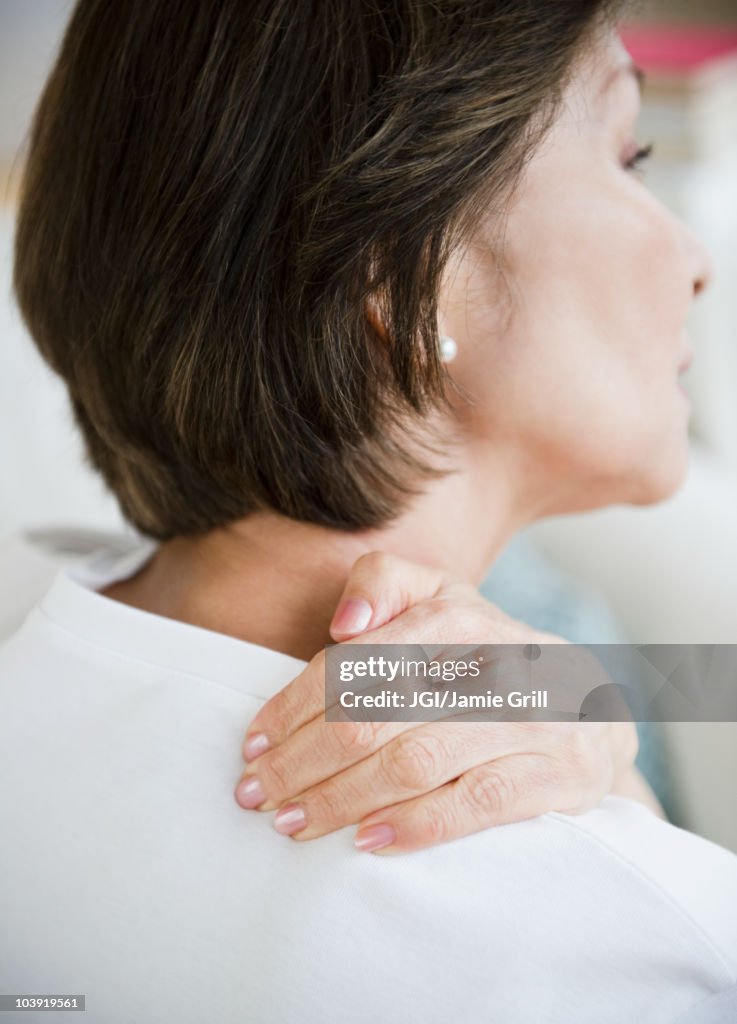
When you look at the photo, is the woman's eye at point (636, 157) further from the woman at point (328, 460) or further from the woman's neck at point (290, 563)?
the woman's neck at point (290, 563)

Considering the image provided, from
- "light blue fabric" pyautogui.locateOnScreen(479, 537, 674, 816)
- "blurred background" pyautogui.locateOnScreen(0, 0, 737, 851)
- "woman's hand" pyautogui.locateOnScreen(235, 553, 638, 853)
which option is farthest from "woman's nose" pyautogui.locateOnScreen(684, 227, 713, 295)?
"light blue fabric" pyautogui.locateOnScreen(479, 537, 674, 816)

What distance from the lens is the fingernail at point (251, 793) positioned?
2.03 feet

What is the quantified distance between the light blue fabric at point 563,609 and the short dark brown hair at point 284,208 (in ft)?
2.22

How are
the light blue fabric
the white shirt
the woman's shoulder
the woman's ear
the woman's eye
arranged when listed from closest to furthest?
the white shirt, the woman's ear, the woman's eye, the woman's shoulder, the light blue fabric

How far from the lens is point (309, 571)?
2.59ft

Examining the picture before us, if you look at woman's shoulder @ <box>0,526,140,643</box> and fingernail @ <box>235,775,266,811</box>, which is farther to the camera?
woman's shoulder @ <box>0,526,140,643</box>

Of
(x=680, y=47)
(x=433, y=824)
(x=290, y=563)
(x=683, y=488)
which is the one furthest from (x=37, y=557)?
(x=680, y=47)

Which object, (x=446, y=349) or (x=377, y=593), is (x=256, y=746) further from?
(x=446, y=349)

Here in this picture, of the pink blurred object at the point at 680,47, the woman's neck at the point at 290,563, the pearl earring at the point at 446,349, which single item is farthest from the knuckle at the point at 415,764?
the pink blurred object at the point at 680,47

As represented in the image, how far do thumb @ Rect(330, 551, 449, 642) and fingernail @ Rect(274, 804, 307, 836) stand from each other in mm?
119

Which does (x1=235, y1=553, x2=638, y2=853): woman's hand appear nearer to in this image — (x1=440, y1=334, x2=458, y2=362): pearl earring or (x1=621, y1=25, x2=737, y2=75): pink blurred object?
(x1=440, y1=334, x2=458, y2=362): pearl earring

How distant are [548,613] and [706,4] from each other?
5.60 feet

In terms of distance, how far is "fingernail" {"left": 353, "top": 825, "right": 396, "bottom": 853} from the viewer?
0.59 m

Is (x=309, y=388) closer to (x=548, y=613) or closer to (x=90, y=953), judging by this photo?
(x=90, y=953)
